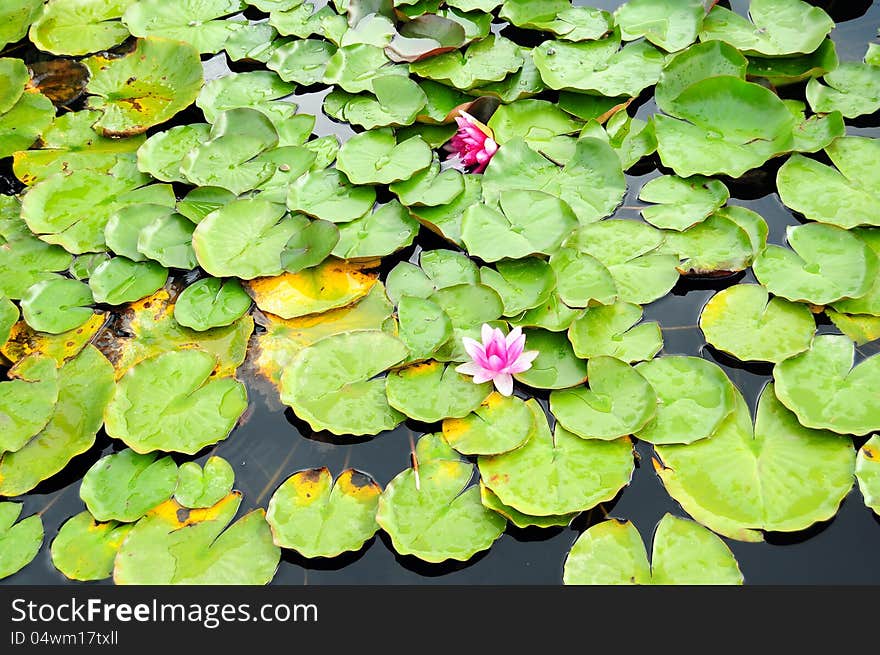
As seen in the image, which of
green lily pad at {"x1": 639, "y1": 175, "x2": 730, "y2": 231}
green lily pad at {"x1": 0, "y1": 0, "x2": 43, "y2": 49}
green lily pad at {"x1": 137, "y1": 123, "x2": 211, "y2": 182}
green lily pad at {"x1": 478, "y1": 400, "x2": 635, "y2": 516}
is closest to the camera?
green lily pad at {"x1": 478, "y1": 400, "x2": 635, "y2": 516}

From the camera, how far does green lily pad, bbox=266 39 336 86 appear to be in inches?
126

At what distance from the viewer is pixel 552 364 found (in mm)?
2260

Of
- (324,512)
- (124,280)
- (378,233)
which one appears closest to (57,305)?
(124,280)

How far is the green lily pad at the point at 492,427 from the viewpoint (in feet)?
6.82

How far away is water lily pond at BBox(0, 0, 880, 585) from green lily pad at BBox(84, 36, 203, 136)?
0.02 meters

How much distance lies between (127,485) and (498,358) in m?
1.16

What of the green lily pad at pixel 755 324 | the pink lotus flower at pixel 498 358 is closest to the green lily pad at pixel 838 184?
the green lily pad at pixel 755 324

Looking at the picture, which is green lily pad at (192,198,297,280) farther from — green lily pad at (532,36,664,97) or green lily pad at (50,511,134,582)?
green lily pad at (532,36,664,97)

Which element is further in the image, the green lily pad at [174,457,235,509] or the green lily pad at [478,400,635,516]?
the green lily pad at [174,457,235,509]

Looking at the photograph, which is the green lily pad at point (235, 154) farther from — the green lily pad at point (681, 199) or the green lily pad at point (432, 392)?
the green lily pad at point (681, 199)

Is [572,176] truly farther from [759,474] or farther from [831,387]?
[759,474]

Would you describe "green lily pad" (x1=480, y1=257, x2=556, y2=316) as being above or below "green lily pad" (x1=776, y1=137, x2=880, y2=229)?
below

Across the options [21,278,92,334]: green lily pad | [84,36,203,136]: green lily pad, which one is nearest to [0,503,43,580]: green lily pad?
[21,278,92,334]: green lily pad

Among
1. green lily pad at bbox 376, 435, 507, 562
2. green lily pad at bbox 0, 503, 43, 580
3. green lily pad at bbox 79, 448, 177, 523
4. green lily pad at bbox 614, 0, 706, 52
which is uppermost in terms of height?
green lily pad at bbox 614, 0, 706, 52
